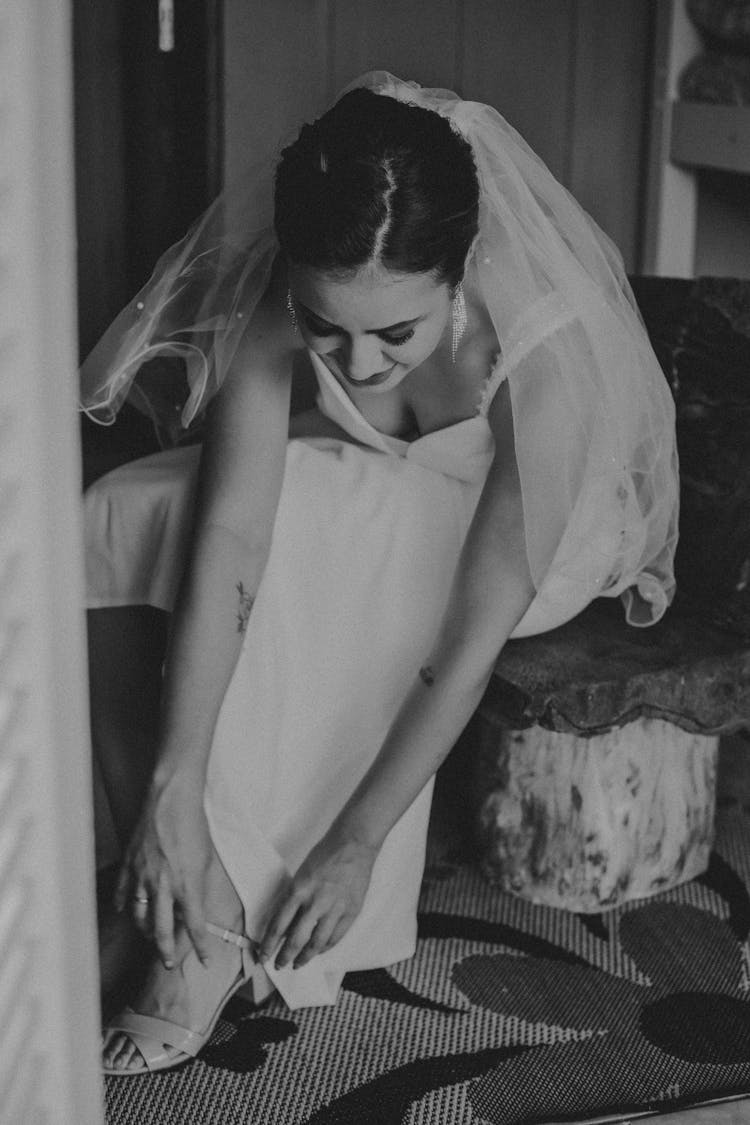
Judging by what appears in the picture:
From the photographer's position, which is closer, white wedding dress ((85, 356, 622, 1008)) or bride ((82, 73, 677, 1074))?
bride ((82, 73, 677, 1074))

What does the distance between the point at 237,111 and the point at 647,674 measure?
152 centimetres

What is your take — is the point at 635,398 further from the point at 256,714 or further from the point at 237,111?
the point at 237,111

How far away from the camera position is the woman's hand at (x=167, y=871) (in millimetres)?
1252

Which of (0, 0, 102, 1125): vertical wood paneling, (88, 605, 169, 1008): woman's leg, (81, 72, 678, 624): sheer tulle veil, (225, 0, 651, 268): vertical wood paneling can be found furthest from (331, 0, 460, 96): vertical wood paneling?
(0, 0, 102, 1125): vertical wood paneling

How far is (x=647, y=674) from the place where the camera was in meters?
1.52

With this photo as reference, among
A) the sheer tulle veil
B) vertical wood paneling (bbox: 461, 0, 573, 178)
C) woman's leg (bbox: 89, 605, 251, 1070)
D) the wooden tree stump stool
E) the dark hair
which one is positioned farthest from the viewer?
vertical wood paneling (bbox: 461, 0, 573, 178)

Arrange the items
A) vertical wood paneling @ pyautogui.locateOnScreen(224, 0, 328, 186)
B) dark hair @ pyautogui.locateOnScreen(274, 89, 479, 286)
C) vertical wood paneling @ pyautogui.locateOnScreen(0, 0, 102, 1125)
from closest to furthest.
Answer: vertical wood paneling @ pyautogui.locateOnScreen(0, 0, 102, 1125) → dark hair @ pyautogui.locateOnScreen(274, 89, 479, 286) → vertical wood paneling @ pyautogui.locateOnScreen(224, 0, 328, 186)

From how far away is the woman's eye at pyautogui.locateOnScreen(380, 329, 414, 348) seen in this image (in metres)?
1.29

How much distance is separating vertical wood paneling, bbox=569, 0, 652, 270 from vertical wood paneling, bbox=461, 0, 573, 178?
4 cm

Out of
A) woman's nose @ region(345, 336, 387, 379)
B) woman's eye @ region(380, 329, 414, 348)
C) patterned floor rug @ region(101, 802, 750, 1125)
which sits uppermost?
woman's eye @ region(380, 329, 414, 348)

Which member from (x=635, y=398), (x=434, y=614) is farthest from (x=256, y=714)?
(x=635, y=398)

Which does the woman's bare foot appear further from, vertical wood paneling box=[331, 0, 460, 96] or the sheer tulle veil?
vertical wood paneling box=[331, 0, 460, 96]

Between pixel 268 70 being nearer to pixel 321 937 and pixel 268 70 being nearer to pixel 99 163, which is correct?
pixel 99 163

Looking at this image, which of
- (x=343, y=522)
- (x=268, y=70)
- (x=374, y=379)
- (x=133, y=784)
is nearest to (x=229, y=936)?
(x=133, y=784)
